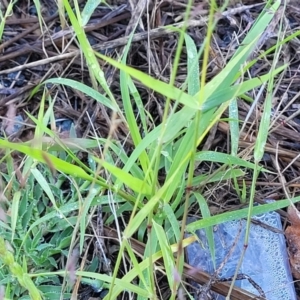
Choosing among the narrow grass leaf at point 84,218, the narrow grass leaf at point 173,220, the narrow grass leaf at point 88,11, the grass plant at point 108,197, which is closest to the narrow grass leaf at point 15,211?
the grass plant at point 108,197

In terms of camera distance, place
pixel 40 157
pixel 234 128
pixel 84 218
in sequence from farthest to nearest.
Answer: pixel 234 128 < pixel 84 218 < pixel 40 157

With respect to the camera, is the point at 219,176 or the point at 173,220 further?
the point at 219,176

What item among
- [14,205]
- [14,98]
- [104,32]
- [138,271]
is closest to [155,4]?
[104,32]

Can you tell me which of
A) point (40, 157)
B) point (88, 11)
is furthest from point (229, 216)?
point (88, 11)

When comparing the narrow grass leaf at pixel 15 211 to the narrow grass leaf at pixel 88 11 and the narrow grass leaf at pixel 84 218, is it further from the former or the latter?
the narrow grass leaf at pixel 88 11

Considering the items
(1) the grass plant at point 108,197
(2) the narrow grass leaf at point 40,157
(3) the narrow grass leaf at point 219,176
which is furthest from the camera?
(3) the narrow grass leaf at point 219,176

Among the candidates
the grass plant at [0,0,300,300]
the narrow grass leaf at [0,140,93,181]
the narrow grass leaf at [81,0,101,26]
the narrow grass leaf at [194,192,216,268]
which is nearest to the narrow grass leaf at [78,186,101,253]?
the grass plant at [0,0,300,300]

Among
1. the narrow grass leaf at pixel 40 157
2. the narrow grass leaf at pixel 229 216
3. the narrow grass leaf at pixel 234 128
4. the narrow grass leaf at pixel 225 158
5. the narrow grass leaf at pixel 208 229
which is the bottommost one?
the narrow grass leaf at pixel 208 229

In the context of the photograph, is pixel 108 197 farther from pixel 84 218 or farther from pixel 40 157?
pixel 40 157

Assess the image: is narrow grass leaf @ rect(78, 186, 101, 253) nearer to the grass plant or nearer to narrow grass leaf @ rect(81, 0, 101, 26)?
the grass plant

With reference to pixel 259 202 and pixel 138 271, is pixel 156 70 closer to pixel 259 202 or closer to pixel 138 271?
pixel 259 202

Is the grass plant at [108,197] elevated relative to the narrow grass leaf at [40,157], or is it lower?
lower
